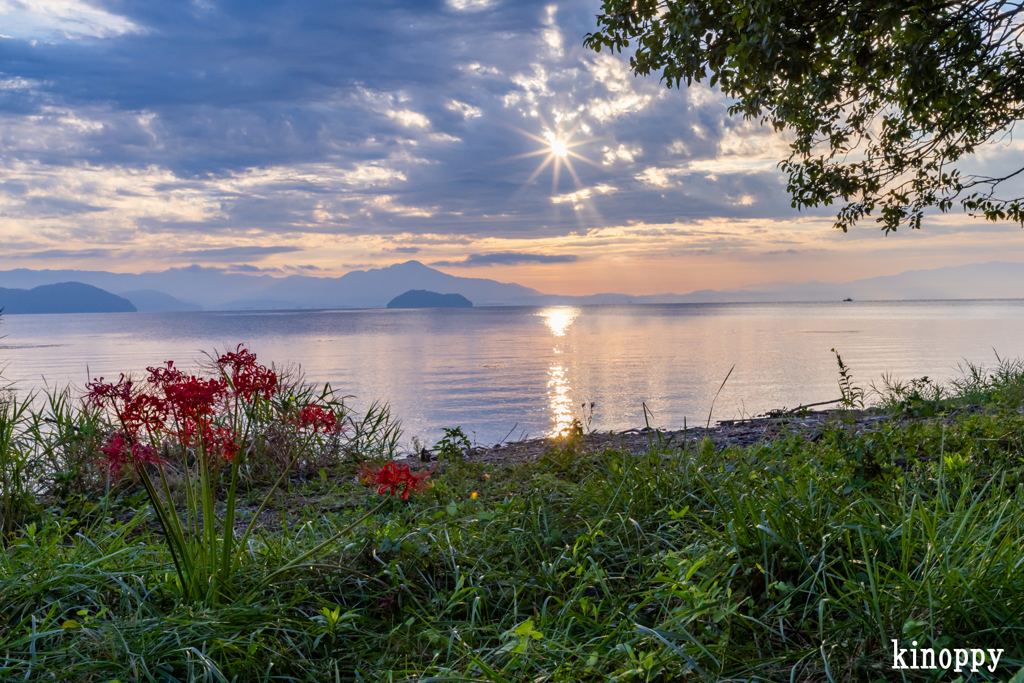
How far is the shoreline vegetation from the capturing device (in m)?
2.49

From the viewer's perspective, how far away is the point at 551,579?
326 centimetres

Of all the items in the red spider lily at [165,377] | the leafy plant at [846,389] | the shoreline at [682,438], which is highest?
the red spider lily at [165,377]

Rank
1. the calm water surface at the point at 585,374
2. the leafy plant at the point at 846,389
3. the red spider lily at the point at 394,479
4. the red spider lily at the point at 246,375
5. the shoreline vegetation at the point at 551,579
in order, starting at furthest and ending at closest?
the calm water surface at the point at 585,374, the leafy plant at the point at 846,389, the red spider lily at the point at 394,479, the red spider lily at the point at 246,375, the shoreline vegetation at the point at 551,579

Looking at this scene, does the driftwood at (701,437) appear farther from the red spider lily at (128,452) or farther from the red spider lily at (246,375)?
the red spider lily at (128,452)

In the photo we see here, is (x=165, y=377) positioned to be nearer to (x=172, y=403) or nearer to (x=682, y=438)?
(x=172, y=403)

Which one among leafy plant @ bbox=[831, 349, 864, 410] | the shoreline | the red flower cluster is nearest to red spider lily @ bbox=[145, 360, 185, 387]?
the red flower cluster

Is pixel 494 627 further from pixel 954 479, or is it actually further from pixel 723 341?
pixel 723 341

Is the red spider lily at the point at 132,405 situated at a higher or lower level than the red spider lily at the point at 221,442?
higher

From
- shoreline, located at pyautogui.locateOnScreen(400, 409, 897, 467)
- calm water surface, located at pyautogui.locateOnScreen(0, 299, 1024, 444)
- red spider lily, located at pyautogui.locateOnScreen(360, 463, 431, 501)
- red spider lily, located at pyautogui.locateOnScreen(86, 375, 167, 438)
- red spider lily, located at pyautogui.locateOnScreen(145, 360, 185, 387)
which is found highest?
red spider lily, located at pyautogui.locateOnScreen(145, 360, 185, 387)

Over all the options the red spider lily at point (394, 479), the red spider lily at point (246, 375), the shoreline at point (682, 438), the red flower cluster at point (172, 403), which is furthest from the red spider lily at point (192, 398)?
the shoreline at point (682, 438)

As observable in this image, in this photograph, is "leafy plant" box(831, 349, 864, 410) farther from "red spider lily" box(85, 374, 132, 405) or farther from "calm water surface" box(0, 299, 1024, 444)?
"calm water surface" box(0, 299, 1024, 444)

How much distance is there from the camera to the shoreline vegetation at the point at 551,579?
2494 millimetres

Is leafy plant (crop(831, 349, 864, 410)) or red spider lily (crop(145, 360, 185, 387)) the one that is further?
leafy plant (crop(831, 349, 864, 410))

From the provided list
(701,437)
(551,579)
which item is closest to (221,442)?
(551,579)
